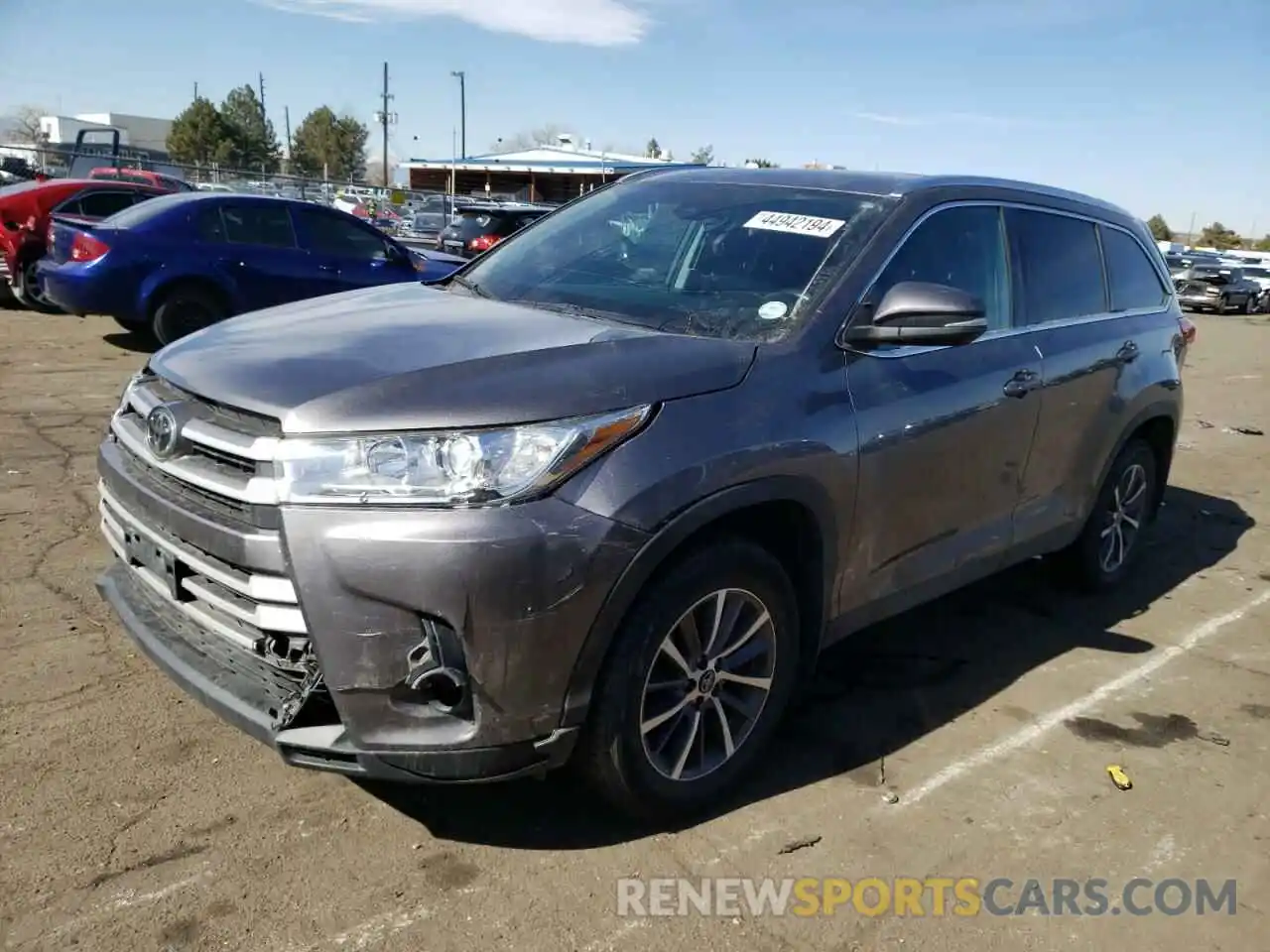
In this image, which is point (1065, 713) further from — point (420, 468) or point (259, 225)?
point (259, 225)

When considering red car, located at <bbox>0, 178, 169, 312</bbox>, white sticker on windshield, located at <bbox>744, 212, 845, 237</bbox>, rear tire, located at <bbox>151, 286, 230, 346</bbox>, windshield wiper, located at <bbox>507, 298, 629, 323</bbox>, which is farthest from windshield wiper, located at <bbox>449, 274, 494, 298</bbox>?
red car, located at <bbox>0, 178, 169, 312</bbox>

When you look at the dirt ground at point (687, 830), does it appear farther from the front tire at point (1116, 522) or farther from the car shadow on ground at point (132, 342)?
the car shadow on ground at point (132, 342)

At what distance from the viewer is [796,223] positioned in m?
3.75

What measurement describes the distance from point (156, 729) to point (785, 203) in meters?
2.79

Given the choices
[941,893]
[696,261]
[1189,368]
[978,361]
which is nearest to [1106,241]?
[978,361]

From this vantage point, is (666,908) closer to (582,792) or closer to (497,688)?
(582,792)

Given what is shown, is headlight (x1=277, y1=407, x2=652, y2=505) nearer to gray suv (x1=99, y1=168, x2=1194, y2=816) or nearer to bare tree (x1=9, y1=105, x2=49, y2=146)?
gray suv (x1=99, y1=168, x2=1194, y2=816)

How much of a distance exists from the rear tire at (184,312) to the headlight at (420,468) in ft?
26.0

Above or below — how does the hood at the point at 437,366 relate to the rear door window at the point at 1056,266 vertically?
below

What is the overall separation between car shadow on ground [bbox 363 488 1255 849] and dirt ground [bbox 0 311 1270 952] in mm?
14

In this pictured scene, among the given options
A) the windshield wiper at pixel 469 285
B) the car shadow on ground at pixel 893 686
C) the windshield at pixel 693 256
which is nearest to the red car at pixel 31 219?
the windshield wiper at pixel 469 285

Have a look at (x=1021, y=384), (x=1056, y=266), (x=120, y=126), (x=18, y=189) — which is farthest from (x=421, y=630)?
(x=120, y=126)

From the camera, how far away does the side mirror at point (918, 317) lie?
3342 millimetres

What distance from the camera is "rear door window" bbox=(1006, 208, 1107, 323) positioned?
173 inches
